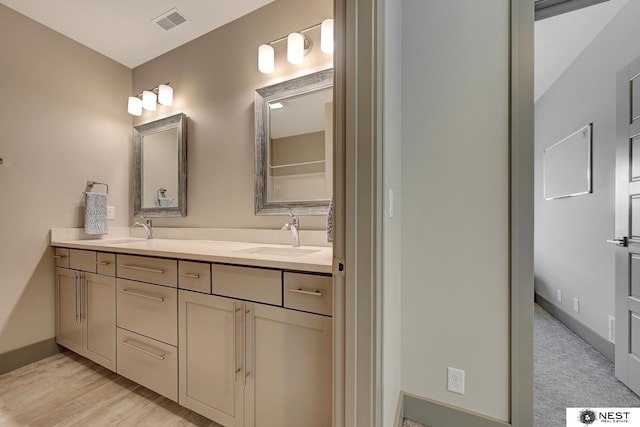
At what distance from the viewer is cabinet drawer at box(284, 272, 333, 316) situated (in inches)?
38.6

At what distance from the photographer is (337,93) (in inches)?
33.5

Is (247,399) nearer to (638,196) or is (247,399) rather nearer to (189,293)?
(189,293)

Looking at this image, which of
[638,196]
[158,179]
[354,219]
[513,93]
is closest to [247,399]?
[354,219]

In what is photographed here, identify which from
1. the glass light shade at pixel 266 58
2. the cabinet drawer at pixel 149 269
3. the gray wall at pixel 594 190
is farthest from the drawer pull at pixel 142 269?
the gray wall at pixel 594 190

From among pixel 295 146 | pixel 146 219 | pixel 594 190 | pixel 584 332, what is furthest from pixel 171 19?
pixel 584 332

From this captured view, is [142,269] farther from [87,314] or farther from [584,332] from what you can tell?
[584,332]

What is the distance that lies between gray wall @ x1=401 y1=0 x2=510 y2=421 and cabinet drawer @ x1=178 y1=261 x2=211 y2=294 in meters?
0.93

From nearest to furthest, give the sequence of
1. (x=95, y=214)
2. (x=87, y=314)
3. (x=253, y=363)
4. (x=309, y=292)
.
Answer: (x=309, y=292), (x=253, y=363), (x=87, y=314), (x=95, y=214)

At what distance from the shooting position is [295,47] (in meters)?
1.66

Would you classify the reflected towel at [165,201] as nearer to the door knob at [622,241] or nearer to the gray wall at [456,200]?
the gray wall at [456,200]

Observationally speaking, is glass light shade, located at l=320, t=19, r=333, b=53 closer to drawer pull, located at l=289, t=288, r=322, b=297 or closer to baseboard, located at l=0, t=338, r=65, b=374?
drawer pull, located at l=289, t=288, r=322, b=297

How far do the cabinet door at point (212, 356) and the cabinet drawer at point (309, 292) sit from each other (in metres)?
0.25

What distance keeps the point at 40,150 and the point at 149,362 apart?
1.78 meters

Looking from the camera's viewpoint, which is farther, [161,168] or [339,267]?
[161,168]
